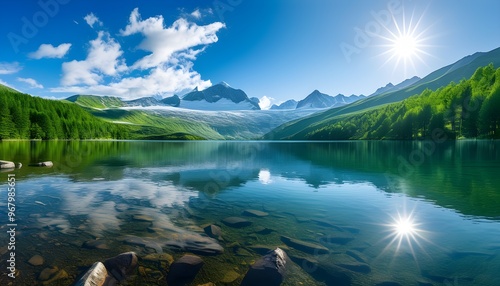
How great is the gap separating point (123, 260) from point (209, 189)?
58.4 feet

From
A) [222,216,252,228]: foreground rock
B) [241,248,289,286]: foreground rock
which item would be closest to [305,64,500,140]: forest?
[222,216,252,228]: foreground rock

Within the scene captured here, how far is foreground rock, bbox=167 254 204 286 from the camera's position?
1042 centimetres

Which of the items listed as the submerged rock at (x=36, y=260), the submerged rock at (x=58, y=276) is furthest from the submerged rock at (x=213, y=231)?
the submerged rock at (x=36, y=260)

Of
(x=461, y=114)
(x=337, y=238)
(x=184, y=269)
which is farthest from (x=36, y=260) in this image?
(x=461, y=114)

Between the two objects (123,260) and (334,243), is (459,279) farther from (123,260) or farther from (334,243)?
(123,260)

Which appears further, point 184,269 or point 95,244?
point 95,244

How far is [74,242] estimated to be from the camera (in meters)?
13.6

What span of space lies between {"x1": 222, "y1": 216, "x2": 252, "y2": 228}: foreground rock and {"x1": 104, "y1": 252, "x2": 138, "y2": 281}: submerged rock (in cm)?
663

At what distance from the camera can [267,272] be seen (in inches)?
415

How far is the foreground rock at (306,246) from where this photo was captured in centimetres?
1305

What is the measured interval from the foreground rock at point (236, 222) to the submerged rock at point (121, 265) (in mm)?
6626

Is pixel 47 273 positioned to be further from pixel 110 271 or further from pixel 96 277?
pixel 96 277

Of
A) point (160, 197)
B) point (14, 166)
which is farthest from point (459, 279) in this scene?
point (14, 166)

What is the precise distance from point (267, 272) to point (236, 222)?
673 cm
